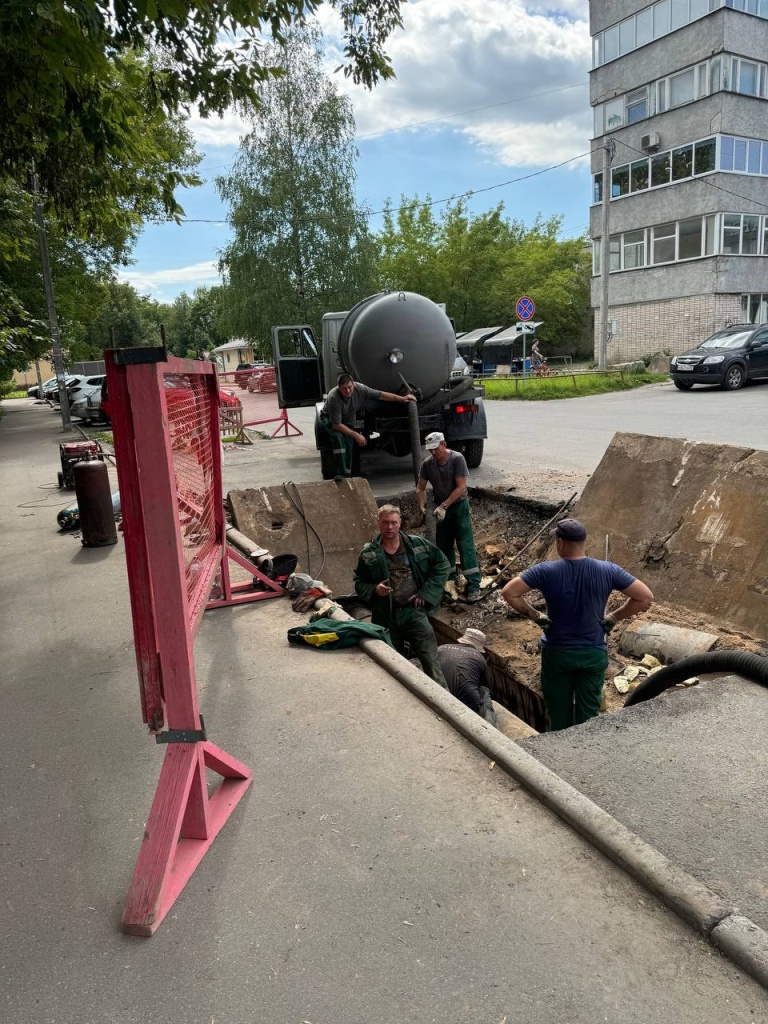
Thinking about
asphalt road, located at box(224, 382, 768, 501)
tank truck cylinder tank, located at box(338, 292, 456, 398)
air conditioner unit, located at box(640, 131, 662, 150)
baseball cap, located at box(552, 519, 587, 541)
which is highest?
air conditioner unit, located at box(640, 131, 662, 150)

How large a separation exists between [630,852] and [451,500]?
5.12m

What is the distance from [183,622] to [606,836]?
1808 millimetres

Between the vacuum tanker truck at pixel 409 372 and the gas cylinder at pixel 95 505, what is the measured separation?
3522 millimetres

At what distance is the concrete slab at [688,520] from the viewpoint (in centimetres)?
576

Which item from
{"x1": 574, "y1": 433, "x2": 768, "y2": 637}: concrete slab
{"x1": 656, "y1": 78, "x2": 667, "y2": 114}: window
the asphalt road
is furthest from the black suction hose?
{"x1": 656, "y1": 78, "x2": 667, "y2": 114}: window

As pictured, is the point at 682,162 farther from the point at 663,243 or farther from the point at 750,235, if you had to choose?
the point at 750,235

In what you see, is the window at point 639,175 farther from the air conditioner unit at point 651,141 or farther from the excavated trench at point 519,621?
the excavated trench at point 519,621

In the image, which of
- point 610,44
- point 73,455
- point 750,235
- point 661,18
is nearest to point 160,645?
point 73,455

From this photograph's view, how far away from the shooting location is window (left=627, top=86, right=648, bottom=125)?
2956 cm

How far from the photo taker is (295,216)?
30.8 meters

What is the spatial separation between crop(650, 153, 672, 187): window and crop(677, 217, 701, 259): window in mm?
2081

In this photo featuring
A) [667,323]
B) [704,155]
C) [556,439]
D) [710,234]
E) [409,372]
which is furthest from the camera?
[667,323]

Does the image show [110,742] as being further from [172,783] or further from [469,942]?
[469,942]

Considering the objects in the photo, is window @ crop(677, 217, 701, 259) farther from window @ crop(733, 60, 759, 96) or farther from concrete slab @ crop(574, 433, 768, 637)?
concrete slab @ crop(574, 433, 768, 637)
